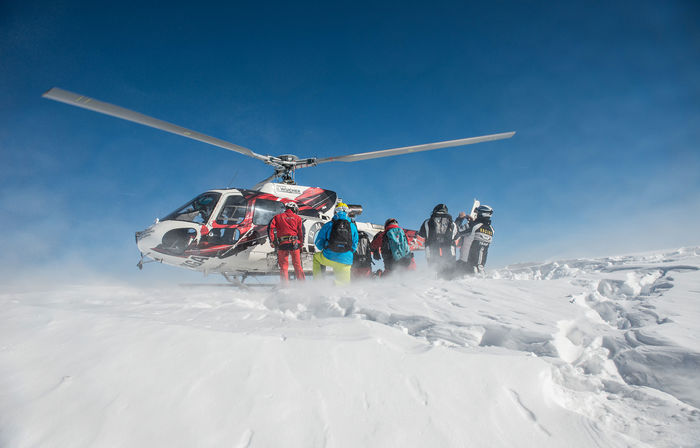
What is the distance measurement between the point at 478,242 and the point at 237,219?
17.8ft

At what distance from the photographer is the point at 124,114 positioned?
5.29 metres

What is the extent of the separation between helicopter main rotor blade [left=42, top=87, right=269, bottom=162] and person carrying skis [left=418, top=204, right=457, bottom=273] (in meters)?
4.73

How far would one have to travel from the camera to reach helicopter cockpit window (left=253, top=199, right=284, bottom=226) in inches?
298

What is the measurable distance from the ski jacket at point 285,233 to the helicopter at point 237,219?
1573 millimetres

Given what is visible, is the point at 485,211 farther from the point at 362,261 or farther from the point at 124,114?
the point at 124,114

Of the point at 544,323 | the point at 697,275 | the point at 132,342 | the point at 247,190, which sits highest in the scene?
the point at 247,190

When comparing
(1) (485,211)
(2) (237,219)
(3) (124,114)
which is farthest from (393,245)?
(3) (124,114)

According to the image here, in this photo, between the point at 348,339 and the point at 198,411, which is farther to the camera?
the point at 348,339

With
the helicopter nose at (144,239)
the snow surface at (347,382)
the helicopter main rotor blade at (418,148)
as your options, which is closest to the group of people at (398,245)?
the helicopter main rotor blade at (418,148)

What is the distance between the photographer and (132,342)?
1.65 meters

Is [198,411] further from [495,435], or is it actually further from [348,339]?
[495,435]

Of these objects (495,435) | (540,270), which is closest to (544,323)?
(495,435)

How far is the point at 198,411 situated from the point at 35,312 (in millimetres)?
1563

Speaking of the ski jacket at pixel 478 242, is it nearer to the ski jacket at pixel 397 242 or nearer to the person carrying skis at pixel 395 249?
the person carrying skis at pixel 395 249
